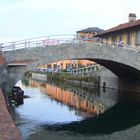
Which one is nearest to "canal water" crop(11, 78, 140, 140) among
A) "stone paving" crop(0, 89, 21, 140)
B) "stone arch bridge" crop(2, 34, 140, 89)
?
"stone arch bridge" crop(2, 34, 140, 89)

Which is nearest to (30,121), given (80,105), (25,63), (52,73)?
(25,63)

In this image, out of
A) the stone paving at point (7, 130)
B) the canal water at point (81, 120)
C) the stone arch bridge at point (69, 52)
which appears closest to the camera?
the stone paving at point (7, 130)

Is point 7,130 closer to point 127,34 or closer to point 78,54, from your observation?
point 78,54

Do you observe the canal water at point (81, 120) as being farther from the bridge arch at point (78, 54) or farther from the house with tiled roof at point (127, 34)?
the house with tiled roof at point (127, 34)

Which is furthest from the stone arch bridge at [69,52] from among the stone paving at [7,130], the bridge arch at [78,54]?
the stone paving at [7,130]

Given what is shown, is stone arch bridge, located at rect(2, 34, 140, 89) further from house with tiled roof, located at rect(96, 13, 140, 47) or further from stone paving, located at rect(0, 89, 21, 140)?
stone paving, located at rect(0, 89, 21, 140)

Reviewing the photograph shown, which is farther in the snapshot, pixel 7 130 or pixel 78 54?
pixel 78 54

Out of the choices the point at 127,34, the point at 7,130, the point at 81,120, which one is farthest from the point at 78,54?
the point at 7,130

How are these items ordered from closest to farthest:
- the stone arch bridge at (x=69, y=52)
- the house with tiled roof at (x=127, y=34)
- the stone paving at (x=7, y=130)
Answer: the stone paving at (x=7, y=130)
the stone arch bridge at (x=69, y=52)
the house with tiled roof at (x=127, y=34)

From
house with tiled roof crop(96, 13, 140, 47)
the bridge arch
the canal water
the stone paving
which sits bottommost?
the canal water

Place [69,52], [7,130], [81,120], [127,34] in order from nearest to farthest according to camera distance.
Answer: [7,130] < [81,120] < [69,52] < [127,34]

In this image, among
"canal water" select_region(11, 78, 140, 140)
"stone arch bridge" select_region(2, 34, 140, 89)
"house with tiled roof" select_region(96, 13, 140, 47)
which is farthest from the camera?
"house with tiled roof" select_region(96, 13, 140, 47)

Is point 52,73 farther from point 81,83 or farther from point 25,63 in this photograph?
point 25,63

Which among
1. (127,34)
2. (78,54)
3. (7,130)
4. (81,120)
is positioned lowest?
(81,120)
